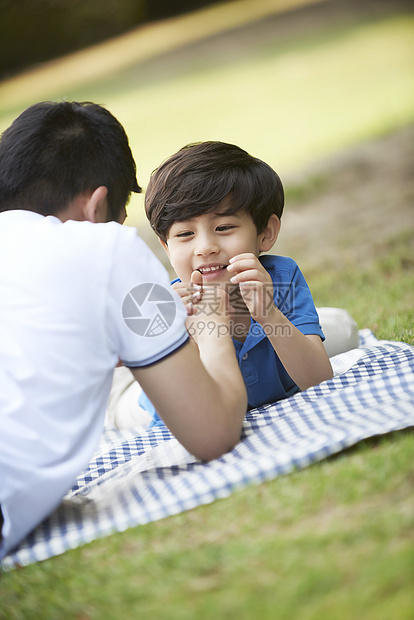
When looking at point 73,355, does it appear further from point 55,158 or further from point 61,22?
point 61,22

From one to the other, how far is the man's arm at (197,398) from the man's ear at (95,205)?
0.47 m

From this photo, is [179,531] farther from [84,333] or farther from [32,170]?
[32,170]

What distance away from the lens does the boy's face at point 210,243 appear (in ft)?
6.94

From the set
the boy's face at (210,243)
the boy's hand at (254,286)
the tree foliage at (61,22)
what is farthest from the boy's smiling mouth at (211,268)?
the tree foliage at (61,22)

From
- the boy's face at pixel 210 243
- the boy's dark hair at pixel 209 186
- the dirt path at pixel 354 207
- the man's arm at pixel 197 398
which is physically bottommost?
the dirt path at pixel 354 207

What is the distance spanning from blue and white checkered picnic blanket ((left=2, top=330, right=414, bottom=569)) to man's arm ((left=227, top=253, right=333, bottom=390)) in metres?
0.11

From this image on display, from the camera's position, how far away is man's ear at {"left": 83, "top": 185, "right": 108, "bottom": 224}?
176 cm

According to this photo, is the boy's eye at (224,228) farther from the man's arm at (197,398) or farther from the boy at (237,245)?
the man's arm at (197,398)

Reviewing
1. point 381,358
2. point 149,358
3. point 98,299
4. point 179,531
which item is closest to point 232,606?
point 179,531

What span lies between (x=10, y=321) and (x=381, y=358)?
125 centimetres

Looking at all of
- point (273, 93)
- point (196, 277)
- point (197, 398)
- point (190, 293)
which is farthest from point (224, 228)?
point (273, 93)

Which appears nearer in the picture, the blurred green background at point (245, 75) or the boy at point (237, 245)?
the boy at point (237, 245)

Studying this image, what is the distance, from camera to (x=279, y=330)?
6.25 feet

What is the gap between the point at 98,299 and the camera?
57.1 inches
